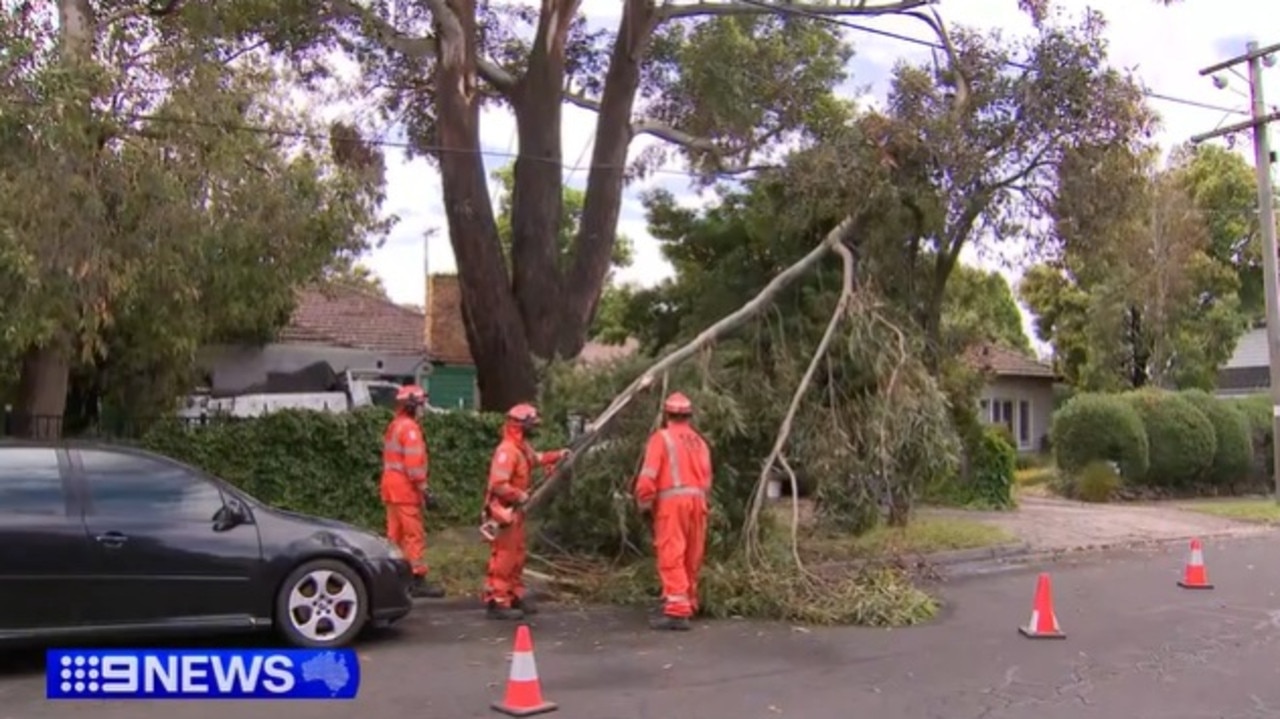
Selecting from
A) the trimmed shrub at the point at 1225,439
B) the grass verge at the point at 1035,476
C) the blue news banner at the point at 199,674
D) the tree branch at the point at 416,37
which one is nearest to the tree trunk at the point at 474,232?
the tree branch at the point at 416,37

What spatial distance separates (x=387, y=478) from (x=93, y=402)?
7029 mm

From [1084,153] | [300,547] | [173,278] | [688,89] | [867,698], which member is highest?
[688,89]

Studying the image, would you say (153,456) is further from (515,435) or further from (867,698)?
(867,698)

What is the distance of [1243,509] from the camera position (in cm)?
2019

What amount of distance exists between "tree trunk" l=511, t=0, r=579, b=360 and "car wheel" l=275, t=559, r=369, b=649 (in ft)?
29.4

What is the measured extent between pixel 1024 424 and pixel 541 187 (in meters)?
20.6

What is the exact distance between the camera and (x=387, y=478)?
9.75m

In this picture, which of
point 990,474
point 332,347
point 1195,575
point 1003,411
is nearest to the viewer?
point 1195,575

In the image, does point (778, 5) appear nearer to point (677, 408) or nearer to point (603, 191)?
point (603, 191)

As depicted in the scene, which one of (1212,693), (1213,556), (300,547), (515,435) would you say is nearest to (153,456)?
(300,547)

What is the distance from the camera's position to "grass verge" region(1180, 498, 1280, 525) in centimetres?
1898

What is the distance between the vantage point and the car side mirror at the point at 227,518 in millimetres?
7531

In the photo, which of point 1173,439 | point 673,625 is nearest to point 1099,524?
point 1173,439

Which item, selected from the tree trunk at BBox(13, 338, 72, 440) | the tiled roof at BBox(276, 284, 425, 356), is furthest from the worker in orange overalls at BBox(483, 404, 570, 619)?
the tiled roof at BBox(276, 284, 425, 356)
